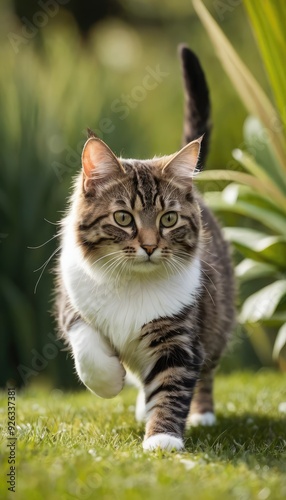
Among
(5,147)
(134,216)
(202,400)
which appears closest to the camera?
(134,216)

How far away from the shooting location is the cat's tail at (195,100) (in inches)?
156

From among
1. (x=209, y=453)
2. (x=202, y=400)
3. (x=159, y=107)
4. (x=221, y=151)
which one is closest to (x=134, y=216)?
(x=209, y=453)

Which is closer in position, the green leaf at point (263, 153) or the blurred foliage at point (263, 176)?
the blurred foliage at point (263, 176)

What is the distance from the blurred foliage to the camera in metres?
4.59

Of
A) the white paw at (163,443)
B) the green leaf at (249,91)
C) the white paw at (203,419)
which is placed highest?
the green leaf at (249,91)

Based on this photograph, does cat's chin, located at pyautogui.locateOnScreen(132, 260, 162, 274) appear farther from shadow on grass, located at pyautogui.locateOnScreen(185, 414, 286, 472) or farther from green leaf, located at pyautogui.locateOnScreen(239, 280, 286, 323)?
green leaf, located at pyautogui.locateOnScreen(239, 280, 286, 323)

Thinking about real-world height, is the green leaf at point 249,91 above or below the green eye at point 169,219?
above

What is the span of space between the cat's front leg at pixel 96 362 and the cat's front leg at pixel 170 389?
141 mm

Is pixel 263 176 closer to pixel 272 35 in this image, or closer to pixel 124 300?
pixel 272 35

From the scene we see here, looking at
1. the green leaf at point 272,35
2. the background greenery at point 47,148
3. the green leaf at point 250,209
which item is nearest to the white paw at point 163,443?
the green leaf at point 250,209

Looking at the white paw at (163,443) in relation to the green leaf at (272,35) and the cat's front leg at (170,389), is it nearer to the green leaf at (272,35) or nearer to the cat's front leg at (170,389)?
the cat's front leg at (170,389)

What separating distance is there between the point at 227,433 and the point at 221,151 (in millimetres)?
4656

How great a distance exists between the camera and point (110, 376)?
9.98ft

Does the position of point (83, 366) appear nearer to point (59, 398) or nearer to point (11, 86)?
point (59, 398)
